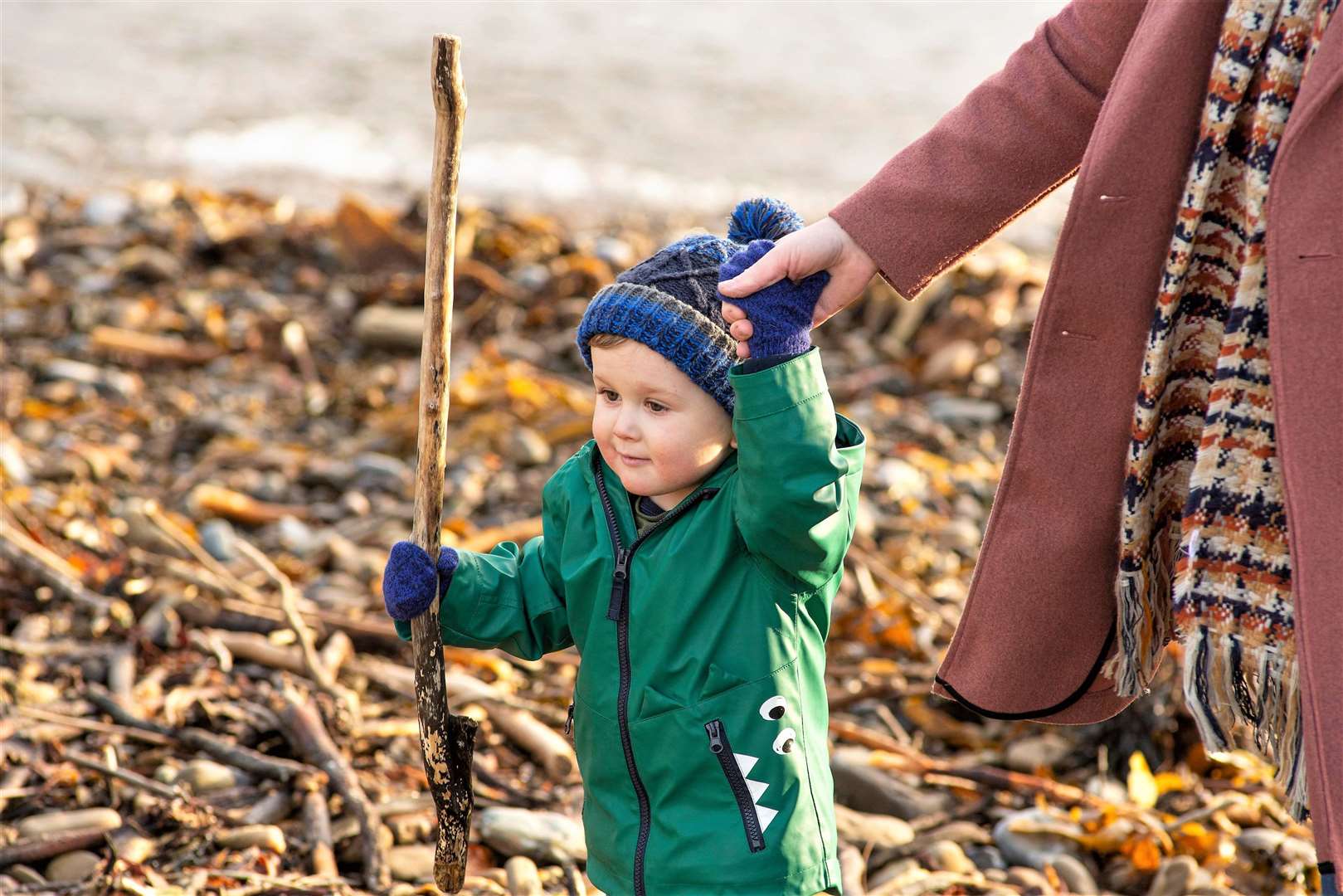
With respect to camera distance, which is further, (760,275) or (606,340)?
(606,340)

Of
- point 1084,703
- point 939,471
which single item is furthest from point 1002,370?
point 1084,703

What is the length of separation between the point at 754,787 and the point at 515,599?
0.52m

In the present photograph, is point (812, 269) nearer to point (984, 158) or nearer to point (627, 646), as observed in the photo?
point (984, 158)

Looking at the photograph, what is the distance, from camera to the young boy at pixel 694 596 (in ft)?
7.39

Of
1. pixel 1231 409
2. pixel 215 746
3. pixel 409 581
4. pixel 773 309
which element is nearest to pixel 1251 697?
pixel 1231 409

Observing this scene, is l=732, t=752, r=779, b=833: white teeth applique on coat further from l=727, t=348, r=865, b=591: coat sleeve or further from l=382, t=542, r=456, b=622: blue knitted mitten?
l=382, t=542, r=456, b=622: blue knitted mitten

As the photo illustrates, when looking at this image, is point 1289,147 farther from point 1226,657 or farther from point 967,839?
point 967,839

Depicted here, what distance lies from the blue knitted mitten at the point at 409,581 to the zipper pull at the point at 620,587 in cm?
30

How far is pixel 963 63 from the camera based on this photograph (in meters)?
17.3

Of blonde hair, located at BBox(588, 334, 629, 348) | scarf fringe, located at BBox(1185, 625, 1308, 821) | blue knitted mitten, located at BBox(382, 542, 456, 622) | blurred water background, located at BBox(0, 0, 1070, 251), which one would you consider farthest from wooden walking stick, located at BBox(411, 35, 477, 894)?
blurred water background, located at BBox(0, 0, 1070, 251)

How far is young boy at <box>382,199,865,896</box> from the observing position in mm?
2252

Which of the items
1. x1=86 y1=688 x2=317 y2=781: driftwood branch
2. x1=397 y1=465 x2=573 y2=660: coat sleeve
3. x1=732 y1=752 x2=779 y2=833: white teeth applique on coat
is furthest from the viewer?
x1=86 y1=688 x2=317 y2=781: driftwood branch

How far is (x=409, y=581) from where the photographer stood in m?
2.33

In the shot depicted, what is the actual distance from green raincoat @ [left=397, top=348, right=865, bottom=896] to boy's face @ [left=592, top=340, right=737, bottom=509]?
59mm
